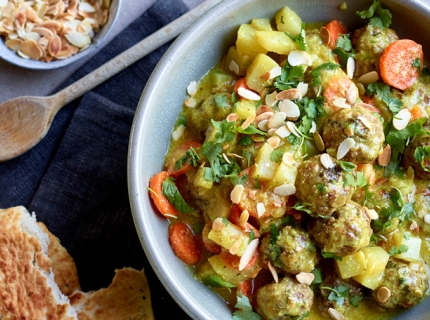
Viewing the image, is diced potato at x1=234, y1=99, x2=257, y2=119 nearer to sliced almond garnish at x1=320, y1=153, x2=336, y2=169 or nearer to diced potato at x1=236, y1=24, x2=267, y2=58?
diced potato at x1=236, y1=24, x2=267, y2=58

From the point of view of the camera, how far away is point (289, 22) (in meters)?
3.72

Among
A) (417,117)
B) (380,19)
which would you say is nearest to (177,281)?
(417,117)

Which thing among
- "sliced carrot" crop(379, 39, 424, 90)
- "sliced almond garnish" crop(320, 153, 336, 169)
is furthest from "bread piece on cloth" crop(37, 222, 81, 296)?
"sliced carrot" crop(379, 39, 424, 90)

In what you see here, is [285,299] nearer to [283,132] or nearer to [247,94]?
[283,132]

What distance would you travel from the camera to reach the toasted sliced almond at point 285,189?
328 centimetres

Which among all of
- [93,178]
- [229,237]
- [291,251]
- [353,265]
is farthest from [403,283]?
[93,178]

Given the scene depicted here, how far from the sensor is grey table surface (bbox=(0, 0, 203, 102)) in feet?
15.0

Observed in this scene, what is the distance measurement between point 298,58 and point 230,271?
143cm

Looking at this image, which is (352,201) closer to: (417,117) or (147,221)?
(417,117)

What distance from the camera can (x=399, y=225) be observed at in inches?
139

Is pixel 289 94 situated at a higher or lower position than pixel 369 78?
lower

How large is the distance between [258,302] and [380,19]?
2062mm

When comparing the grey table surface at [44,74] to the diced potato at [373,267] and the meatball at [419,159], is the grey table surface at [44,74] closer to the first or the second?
the meatball at [419,159]

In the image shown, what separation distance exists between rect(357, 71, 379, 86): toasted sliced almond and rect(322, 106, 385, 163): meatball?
1.33 feet
